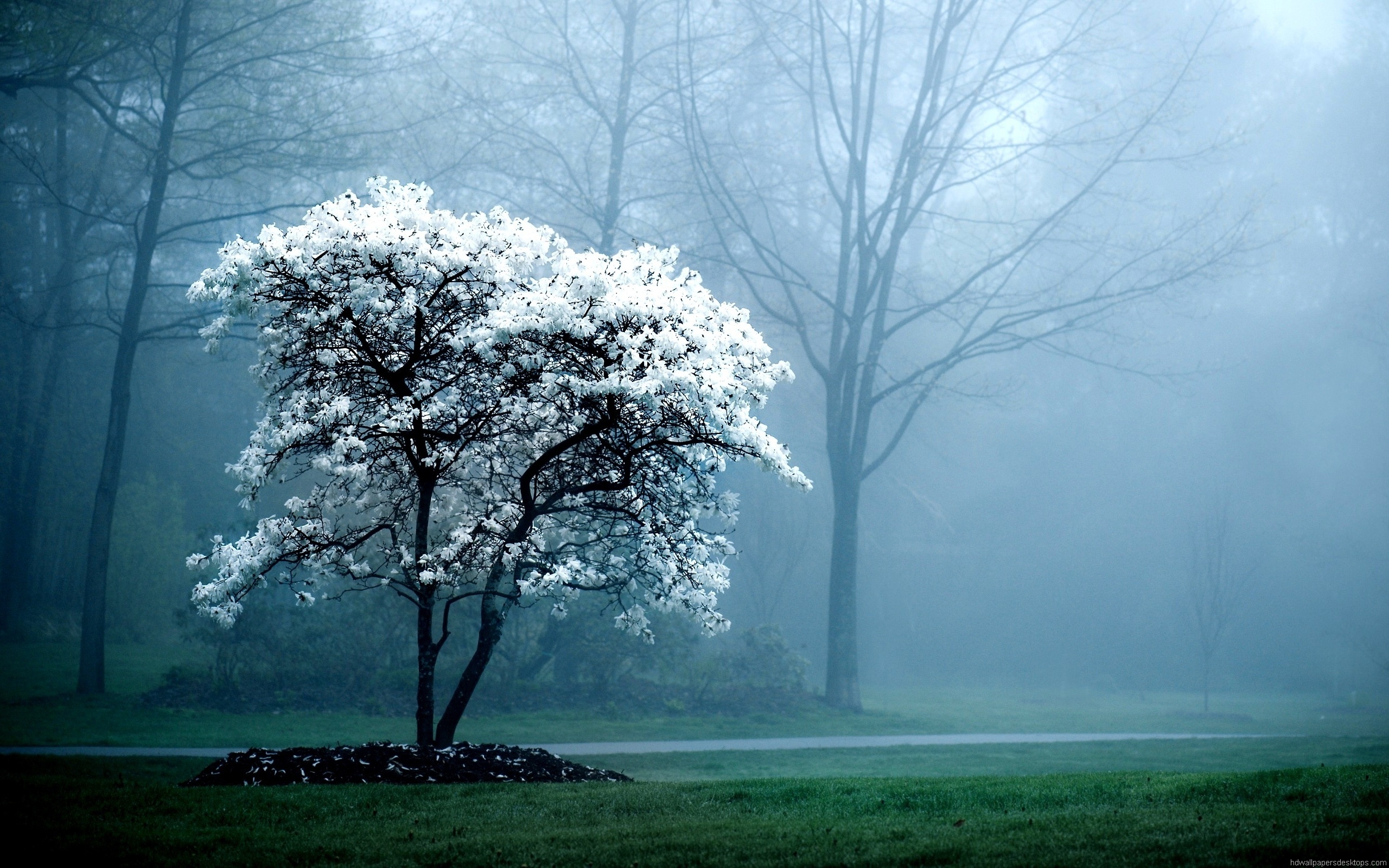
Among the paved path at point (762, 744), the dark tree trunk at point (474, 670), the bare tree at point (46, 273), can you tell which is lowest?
the paved path at point (762, 744)

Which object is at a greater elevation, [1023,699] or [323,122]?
[323,122]

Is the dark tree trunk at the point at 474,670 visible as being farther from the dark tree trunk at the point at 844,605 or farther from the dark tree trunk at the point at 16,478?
the dark tree trunk at the point at 16,478

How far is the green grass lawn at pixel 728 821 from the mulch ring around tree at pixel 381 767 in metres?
0.46

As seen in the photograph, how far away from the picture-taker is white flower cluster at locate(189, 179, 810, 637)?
8773 millimetres

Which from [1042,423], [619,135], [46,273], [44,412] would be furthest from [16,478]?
[1042,423]

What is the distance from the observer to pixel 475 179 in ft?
100.0

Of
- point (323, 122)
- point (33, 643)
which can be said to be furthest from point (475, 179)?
point (33, 643)

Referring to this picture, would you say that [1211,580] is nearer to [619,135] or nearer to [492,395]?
[619,135]

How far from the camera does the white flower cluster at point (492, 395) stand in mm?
8773

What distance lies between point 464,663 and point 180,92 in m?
11.1

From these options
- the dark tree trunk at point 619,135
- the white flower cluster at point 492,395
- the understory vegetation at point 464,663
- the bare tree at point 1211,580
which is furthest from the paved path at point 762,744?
the dark tree trunk at point 619,135

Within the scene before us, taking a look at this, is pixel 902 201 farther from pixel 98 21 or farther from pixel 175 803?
pixel 175 803

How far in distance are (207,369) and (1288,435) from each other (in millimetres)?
38489

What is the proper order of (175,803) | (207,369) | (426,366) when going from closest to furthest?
1. (175,803)
2. (426,366)
3. (207,369)
